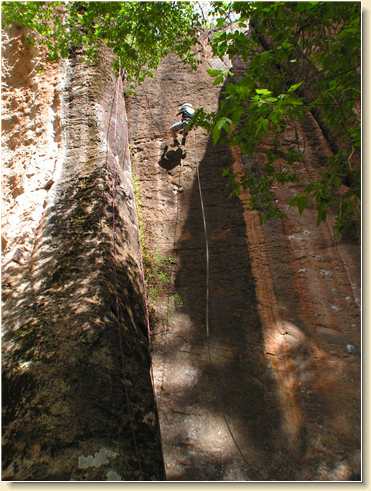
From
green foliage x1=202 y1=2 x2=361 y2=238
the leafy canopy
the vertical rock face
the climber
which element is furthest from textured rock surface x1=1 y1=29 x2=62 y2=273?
the climber

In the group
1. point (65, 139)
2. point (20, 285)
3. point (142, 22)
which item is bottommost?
point (20, 285)

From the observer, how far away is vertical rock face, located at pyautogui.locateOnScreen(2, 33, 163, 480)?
2049 millimetres

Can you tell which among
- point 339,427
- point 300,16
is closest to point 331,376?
point 339,427

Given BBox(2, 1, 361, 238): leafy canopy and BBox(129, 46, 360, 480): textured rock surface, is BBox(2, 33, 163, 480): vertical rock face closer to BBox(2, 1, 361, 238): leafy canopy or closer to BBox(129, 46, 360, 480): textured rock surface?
BBox(2, 1, 361, 238): leafy canopy

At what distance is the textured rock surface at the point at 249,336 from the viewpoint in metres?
3.89

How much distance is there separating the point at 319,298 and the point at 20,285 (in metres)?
3.69

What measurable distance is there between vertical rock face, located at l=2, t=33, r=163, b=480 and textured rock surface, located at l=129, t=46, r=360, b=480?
150cm

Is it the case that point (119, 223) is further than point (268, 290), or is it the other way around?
point (268, 290)

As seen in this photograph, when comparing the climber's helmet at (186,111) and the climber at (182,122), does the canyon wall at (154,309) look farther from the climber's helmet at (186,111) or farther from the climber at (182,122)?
the climber's helmet at (186,111)

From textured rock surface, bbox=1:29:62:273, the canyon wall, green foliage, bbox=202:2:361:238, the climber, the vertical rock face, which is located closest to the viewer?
the vertical rock face

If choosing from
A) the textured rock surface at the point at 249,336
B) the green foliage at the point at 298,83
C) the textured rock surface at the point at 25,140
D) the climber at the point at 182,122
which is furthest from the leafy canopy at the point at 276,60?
the climber at the point at 182,122

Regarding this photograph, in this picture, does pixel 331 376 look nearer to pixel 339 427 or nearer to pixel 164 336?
pixel 339 427

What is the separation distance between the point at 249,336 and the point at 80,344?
278 centimetres

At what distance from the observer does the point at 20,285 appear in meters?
3.06
